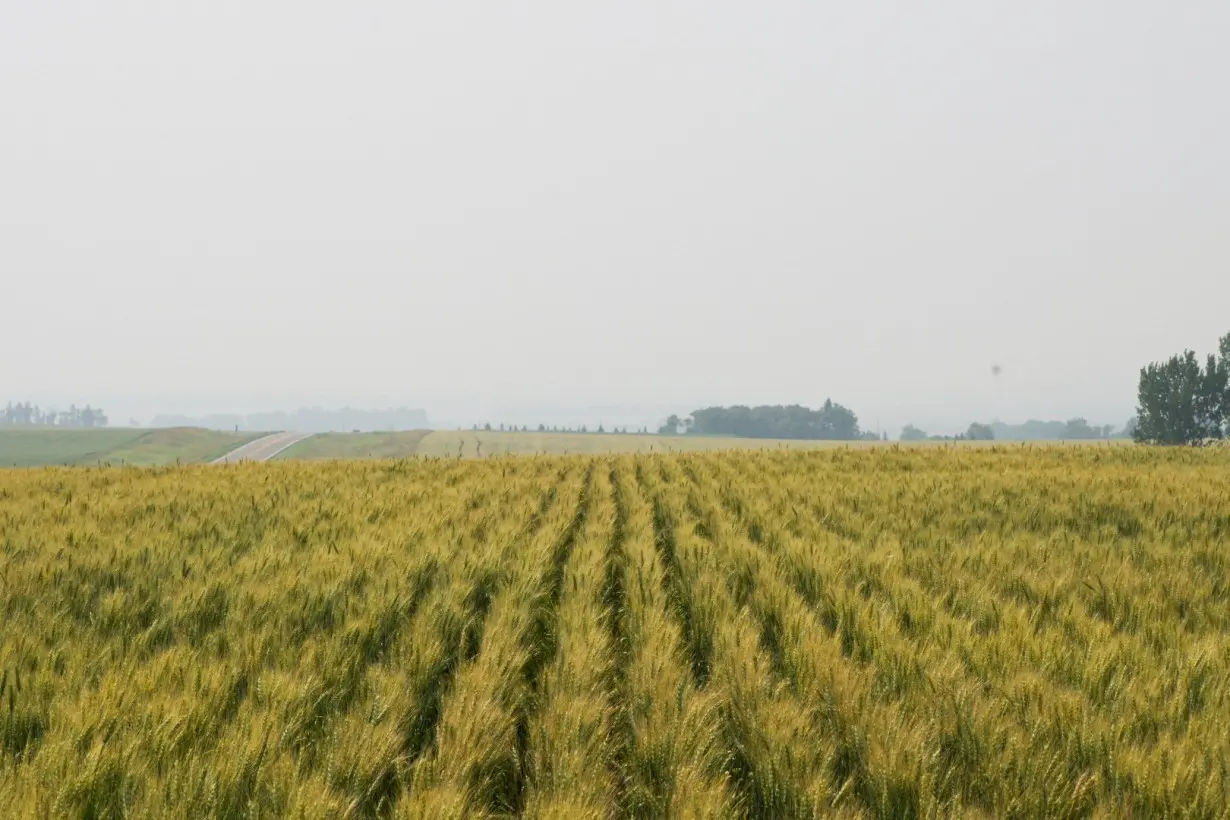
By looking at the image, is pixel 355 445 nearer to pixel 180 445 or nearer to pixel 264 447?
pixel 264 447

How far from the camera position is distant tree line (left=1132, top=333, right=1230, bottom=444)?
64500 millimetres

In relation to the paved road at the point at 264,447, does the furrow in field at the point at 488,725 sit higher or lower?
higher

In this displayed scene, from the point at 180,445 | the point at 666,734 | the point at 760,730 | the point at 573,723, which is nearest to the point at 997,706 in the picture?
the point at 760,730

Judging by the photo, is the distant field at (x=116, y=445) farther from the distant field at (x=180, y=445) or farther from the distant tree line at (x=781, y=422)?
the distant tree line at (x=781, y=422)

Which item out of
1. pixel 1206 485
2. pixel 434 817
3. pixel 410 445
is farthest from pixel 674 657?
pixel 410 445

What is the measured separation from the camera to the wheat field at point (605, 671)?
166 cm

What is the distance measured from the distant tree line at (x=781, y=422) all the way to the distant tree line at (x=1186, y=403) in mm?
61483

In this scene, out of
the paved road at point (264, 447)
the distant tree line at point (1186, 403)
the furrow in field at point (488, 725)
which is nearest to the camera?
the furrow in field at point (488, 725)

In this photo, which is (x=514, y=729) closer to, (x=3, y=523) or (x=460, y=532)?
(x=460, y=532)

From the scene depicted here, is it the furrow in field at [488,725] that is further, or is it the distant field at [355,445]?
the distant field at [355,445]

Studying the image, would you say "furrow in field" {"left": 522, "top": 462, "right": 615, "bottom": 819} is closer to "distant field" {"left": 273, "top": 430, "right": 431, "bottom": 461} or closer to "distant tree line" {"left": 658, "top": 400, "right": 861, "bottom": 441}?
"distant field" {"left": 273, "top": 430, "right": 431, "bottom": 461}

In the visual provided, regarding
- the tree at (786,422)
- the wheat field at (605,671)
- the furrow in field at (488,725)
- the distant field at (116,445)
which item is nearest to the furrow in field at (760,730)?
the wheat field at (605,671)

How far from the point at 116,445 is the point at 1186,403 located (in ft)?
497

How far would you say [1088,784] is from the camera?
167cm
